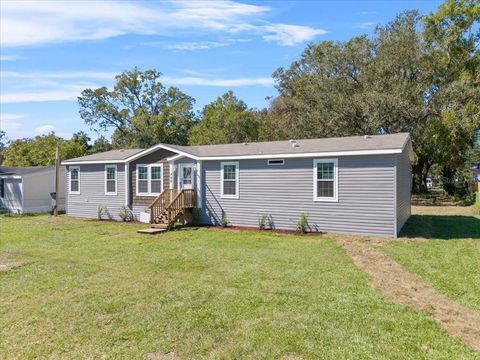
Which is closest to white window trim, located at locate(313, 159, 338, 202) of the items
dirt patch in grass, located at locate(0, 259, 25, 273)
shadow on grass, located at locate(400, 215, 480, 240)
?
shadow on grass, located at locate(400, 215, 480, 240)

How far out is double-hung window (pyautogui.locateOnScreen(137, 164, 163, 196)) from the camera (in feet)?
55.1

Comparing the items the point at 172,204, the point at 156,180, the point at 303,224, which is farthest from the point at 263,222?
the point at 156,180

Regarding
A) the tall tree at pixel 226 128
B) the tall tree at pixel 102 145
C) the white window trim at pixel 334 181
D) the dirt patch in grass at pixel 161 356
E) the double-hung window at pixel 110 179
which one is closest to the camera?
the dirt patch in grass at pixel 161 356

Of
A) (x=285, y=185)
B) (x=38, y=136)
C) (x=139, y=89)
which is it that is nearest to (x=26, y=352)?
(x=285, y=185)

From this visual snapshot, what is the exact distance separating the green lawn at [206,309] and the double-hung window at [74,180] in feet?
33.2

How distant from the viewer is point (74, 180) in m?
20.2

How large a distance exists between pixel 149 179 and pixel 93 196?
411cm

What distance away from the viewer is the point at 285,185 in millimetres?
13688

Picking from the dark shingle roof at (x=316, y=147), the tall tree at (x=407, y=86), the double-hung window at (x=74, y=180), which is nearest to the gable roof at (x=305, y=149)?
the dark shingle roof at (x=316, y=147)

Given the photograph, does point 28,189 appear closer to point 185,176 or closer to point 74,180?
point 74,180

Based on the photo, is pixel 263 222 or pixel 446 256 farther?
pixel 263 222

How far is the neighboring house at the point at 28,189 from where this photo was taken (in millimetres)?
23062

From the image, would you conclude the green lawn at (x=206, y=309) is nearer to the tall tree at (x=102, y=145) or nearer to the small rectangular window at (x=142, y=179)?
the small rectangular window at (x=142, y=179)

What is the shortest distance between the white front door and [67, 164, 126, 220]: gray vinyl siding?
344cm
